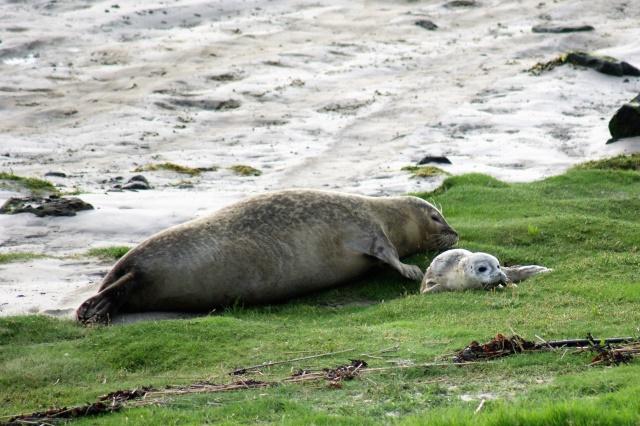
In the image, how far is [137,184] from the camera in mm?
15484

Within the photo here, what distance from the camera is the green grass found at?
6.23 m

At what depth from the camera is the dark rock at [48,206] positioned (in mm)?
13156

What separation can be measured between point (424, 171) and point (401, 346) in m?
8.46

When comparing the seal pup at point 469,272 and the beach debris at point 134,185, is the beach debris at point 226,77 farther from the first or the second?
the seal pup at point 469,272

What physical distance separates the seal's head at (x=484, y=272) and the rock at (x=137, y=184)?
6.58m

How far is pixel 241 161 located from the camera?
58.4ft

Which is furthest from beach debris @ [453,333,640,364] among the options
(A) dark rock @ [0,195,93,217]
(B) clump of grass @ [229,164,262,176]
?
(B) clump of grass @ [229,164,262,176]

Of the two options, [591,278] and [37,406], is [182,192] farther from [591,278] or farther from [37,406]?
[37,406]

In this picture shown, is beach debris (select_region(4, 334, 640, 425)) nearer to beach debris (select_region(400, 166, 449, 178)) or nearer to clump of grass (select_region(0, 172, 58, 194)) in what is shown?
clump of grass (select_region(0, 172, 58, 194))

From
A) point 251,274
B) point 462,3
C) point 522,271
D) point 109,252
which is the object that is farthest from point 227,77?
point 522,271

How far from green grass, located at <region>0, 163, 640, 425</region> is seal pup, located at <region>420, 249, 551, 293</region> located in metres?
0.23

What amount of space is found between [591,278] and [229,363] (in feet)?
11.7

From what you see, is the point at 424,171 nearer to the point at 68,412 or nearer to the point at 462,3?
the point at 68,412

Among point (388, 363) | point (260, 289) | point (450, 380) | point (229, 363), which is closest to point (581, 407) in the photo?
point (450, 380)
